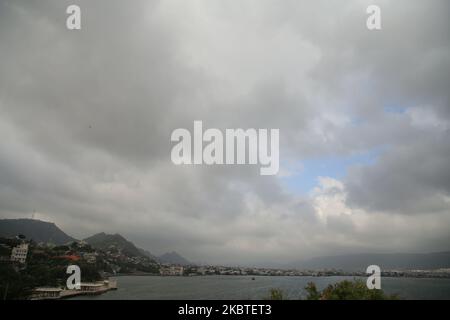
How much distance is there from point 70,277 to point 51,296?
16.9m

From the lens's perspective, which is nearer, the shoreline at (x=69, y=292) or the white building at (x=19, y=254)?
the shoreline at (x=69, y=292)

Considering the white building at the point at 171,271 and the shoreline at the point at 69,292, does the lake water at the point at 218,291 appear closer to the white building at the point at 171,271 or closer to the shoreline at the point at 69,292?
the shoreline at the point at 69,292

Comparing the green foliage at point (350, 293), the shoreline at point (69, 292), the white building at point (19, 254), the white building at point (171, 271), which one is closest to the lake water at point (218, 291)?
the shoreline at point (69, 292)

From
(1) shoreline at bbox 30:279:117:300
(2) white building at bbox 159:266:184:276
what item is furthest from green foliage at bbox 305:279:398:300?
(2) white building at bbox 159:266:184:276

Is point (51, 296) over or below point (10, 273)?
below

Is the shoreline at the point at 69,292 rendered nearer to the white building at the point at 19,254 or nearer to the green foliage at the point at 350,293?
the white building at the point at 19,254

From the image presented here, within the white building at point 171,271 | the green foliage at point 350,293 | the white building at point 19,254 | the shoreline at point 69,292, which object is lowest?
the white building at point 171,271

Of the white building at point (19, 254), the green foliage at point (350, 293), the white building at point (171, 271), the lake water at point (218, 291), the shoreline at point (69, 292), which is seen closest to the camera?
the green foliage at point (350, 293)

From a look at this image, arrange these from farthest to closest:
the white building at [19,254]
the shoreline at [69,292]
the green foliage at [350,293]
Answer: the white building at [19,254] → the shoreline at [69,292] → the green foliage at [350,293]

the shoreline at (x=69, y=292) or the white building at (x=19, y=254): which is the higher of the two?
the white building at (x=19, y=254)

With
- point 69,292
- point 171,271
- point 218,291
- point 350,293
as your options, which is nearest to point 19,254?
point 69,292
